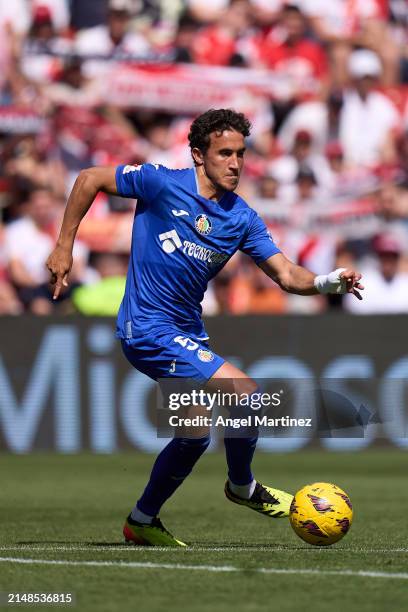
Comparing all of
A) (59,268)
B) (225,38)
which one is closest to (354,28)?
(225,38)

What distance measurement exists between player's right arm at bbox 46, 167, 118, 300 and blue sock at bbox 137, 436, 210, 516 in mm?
1091

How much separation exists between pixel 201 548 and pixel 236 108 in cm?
1138

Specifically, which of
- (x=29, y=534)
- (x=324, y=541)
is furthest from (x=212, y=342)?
(x=324, y=541)

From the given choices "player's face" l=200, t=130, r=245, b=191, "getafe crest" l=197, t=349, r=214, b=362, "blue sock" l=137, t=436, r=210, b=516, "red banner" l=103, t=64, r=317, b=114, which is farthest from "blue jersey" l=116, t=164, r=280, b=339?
"red banner" l=103, t=64, r=317, b=114

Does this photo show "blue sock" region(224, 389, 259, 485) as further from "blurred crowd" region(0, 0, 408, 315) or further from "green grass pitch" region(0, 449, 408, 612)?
"blurred crowd" region(0, 0, 408, 315)

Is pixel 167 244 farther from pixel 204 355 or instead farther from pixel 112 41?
pixel 112 41

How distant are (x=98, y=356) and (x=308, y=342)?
96.4 inches

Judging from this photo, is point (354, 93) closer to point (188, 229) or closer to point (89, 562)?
point (188, 229)

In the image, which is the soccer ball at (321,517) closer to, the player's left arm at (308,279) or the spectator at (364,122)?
the player's left arm at (308,279)

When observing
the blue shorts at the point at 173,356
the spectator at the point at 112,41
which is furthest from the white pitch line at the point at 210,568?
the spectator at the point at 112,41

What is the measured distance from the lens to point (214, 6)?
60.6 ft

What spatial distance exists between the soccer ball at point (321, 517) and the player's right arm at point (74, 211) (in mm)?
1777

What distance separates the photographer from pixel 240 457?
24.7ft

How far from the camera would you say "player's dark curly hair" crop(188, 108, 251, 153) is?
7203 mm
